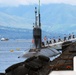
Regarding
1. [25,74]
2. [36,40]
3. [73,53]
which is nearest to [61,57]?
[73,53]

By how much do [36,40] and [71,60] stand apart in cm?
4478

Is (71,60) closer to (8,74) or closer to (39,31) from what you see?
(8,74)

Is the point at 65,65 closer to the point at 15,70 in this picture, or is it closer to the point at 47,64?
the point at 47,64

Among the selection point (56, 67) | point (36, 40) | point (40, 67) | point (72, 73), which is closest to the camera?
point (72, 73)

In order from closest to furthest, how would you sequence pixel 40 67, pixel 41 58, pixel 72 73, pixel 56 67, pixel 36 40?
1. pixel 72 73
2. pixel 56 67
3. pixel 40 67
4. pixel 41 58
5. pixel 36 40

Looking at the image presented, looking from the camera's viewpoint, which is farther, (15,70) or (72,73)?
(15,70)

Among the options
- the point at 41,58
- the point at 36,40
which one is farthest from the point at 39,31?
the point at 41,58

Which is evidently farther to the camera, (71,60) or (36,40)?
(36,40)

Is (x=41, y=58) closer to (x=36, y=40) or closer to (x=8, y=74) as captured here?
(x=8, y=74)

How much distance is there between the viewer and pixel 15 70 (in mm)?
10617

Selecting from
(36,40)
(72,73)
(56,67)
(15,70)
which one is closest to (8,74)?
(15,70)

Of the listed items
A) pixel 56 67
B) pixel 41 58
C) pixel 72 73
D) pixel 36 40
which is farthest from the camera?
pixel 36 40

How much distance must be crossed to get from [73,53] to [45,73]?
3.60 feet

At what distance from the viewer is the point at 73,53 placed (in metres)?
10.4
